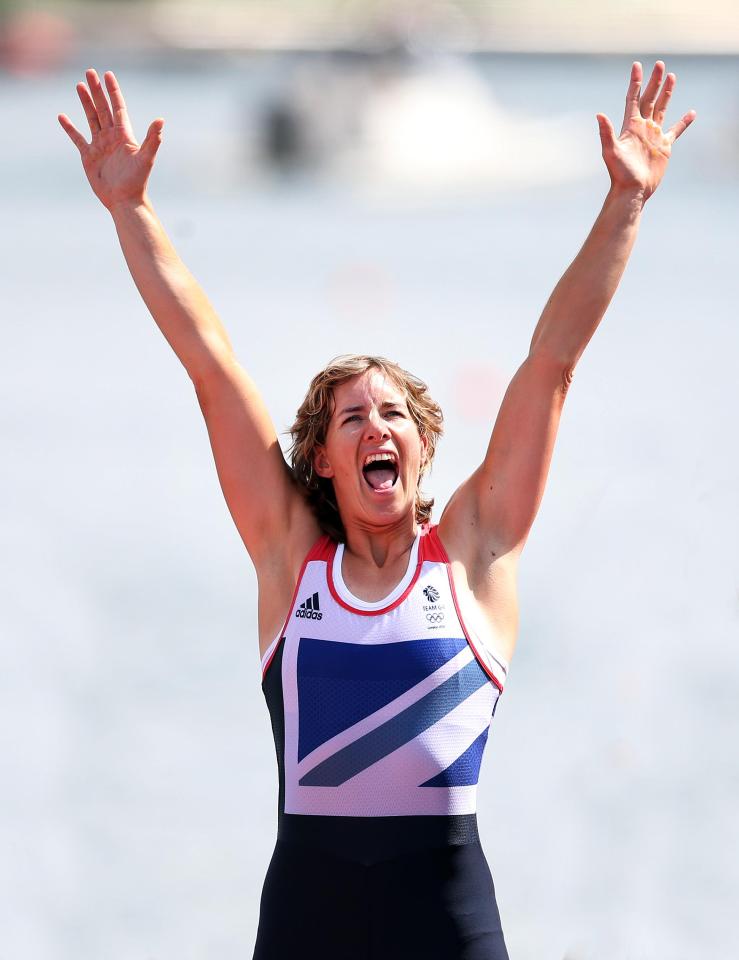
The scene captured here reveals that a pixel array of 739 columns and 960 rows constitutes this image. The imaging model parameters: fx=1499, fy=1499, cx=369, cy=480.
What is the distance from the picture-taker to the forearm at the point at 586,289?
11.0ft

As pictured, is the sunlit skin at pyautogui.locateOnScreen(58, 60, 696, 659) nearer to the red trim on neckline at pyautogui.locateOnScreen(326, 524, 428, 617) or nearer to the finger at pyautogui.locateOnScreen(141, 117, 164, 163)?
the red trim on neckline at pyautogui.locateOnScreen(326, 524, 428, 617)

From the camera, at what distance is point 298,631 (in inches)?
123

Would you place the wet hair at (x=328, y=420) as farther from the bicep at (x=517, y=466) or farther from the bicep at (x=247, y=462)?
the bicep at (x=517, y=466)

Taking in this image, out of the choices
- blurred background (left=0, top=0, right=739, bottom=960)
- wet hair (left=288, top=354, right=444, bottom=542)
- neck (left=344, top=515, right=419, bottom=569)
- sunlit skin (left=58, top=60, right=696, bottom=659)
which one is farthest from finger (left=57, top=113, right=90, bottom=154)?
blurred background (left=0, top=0, right=739, bottom=960)

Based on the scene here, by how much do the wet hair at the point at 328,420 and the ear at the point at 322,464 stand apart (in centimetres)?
2

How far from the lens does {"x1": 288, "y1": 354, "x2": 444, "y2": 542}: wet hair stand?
341cm

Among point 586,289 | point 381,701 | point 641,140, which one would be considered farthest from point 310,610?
point 641,140

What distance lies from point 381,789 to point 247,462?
814 millimetres

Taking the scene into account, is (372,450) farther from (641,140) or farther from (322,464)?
(641,140)

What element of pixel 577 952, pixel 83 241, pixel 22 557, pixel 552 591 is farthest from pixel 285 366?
pixel 83 241

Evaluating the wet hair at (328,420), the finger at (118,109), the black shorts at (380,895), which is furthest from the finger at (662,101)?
the black shorts at (380,895)

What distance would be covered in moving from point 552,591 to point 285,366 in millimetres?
5704

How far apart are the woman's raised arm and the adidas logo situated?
7.4 inches

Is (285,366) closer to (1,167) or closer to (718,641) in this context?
(718,641)
